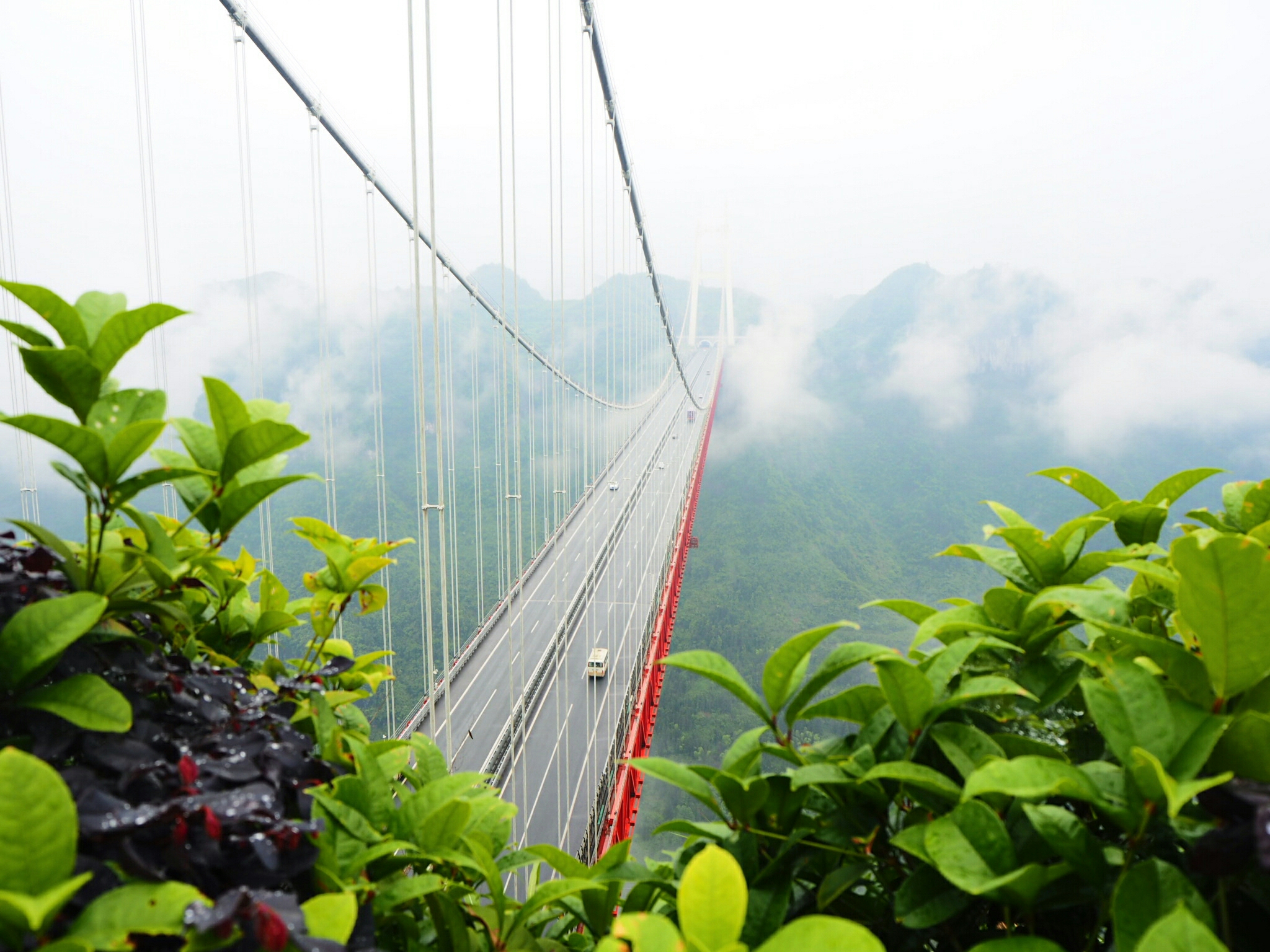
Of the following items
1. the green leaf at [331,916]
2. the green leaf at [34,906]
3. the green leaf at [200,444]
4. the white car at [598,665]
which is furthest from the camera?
the white car at [598,665]

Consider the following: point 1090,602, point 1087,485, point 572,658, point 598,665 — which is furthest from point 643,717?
point 1090,602

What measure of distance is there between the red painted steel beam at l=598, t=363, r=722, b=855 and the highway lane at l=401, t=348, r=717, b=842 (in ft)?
0.70

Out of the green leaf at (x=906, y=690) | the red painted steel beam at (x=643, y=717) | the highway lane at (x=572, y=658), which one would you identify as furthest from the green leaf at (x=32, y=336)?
the highway lane at (x=572, y=658)

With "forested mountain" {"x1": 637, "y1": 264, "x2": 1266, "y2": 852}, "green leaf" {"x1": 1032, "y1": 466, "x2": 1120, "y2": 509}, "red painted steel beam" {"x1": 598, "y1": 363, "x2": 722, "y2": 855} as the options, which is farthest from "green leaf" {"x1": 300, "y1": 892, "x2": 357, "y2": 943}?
"forested mountain" {"x1": 637, "y1": 264, "x2": 1266, "y2": 852}

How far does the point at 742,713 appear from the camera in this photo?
29047 mm

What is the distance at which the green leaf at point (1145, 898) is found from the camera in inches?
17.4

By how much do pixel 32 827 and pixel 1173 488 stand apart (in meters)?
1.10

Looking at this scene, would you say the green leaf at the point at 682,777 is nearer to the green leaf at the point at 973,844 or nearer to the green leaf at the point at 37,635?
the green leaf at the point at 973,844

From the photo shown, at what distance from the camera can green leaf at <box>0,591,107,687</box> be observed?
48cm

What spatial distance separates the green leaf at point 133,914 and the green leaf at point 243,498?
0.31 meters

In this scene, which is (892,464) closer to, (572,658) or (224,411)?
(572,658)

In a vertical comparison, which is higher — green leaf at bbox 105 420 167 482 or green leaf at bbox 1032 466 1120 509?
green leaf at bbox 105 420 167 482

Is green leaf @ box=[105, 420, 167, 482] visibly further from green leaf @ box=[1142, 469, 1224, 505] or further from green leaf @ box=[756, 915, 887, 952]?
green leaf @ box=[1142, 469, 1224, 505]

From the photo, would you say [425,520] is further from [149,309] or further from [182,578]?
[149,309]
